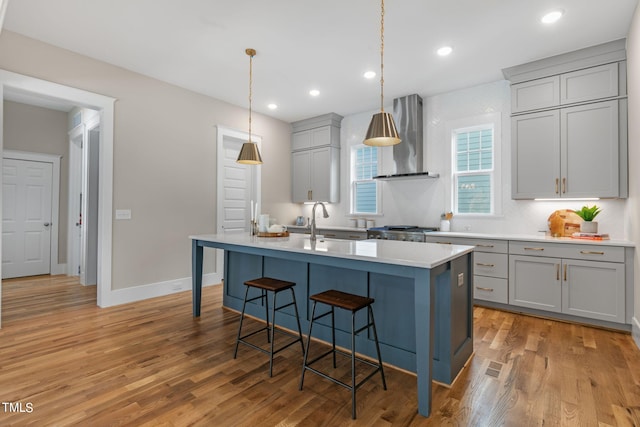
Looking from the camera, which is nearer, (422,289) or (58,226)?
(422,289)

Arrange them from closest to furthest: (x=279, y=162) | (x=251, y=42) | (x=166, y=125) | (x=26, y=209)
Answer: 1. (x=251, y=42)
2. (x=166, y=125)
3. (x=26, y=209)
4. (x=279, y=162)

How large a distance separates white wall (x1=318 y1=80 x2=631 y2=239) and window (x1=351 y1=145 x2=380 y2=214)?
0.43ft

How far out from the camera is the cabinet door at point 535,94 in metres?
3.72

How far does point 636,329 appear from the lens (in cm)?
293

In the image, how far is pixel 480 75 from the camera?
4203 mm

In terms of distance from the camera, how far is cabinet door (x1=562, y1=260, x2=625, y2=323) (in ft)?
10.4

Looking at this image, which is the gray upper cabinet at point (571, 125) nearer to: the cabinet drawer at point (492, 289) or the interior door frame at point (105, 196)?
the cabinet drawer at point (492, 289)

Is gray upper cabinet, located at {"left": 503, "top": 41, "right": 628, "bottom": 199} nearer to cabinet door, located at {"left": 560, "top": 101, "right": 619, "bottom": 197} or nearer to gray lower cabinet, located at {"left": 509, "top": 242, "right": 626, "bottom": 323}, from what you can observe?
cabinet door, located at {"left": 560, "top": 101, "right": 619, "bottom": 197}

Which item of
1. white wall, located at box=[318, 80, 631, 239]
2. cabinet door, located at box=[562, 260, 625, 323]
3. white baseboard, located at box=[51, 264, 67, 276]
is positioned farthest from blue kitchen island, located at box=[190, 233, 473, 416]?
white baseboard, located at box=[51, 264, 67, 276]

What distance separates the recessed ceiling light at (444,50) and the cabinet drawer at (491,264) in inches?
93.7

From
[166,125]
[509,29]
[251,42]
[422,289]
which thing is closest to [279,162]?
[166,125]

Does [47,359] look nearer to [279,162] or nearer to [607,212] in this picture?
[279,162]

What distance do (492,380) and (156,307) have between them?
3.60m

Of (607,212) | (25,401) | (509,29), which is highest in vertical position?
(509,29)
